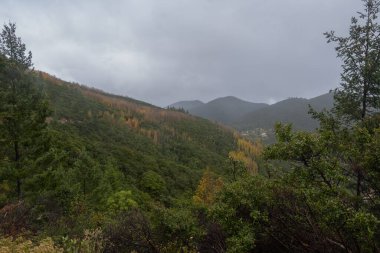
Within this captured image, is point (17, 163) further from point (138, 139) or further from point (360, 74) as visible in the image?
point (138, 139)

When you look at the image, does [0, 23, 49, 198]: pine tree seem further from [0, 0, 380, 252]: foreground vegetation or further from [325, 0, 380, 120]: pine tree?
[325, 0, 380, 120]: pine tree

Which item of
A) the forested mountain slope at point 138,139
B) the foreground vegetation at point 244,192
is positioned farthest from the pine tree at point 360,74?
the forested mountain slope at point 138,139

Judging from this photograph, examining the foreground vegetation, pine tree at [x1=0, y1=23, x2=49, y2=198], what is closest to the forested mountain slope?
pine tree at [x1=0, y1=23, x2=49, y2=198]

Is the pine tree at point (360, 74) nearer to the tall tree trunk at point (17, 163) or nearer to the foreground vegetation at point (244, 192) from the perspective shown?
the foreground vegetation at point (244, 192)

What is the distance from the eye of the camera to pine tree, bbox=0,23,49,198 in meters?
17.7

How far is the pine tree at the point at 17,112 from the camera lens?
17.7 metres

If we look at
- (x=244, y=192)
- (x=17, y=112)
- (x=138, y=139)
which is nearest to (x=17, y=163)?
(x=17, y=112)

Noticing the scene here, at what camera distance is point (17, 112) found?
18.0 metres

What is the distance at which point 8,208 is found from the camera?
13008mm

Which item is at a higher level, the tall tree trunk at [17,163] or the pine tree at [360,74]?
the pine tree at [360,74]

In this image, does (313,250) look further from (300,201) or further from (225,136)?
(225,136)

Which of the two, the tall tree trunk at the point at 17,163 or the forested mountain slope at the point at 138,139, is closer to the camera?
the tall tree trunk at the point at 17,163

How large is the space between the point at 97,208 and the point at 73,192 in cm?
531

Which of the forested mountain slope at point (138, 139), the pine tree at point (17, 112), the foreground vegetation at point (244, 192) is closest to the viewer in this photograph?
the foreground vegetation at point (244, 192)
